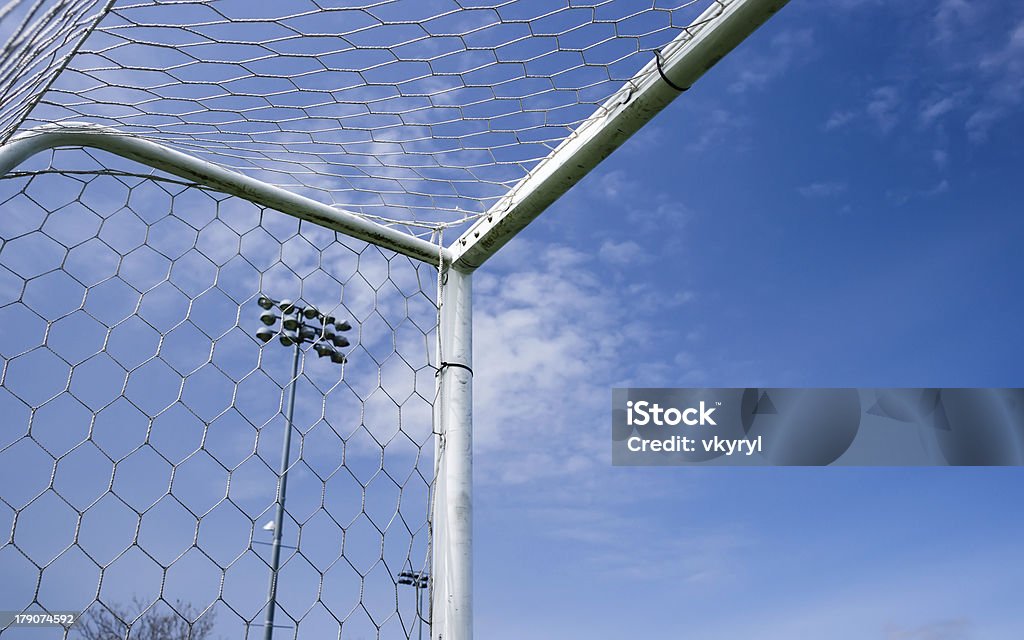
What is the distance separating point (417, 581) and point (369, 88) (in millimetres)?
1323

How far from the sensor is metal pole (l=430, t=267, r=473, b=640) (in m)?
2.10

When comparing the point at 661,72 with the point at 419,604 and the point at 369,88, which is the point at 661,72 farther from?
the point at 419,604

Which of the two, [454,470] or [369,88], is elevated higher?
[369,88]

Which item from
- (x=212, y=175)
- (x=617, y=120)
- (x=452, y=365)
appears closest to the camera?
(x=617, y=120)

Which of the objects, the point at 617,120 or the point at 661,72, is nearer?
the point at 661,72

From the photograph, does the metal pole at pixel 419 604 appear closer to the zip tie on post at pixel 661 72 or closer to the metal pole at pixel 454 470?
the metal pole at pixel 454 470

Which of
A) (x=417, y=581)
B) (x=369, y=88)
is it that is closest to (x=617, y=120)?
(x=369, y=88)

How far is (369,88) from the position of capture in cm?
215

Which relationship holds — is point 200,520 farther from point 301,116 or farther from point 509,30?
point 509,30

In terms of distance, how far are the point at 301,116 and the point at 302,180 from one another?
28 centimetres

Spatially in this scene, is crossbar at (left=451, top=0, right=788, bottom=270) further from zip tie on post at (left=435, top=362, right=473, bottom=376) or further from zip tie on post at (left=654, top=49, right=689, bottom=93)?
zip tie on post at (left=435, top=362, right=473, bottom=376)

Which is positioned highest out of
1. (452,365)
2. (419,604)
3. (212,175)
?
(212,175)

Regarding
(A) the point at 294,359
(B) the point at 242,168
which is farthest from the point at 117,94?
(A) the point at 294,359

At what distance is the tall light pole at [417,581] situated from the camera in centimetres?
214
